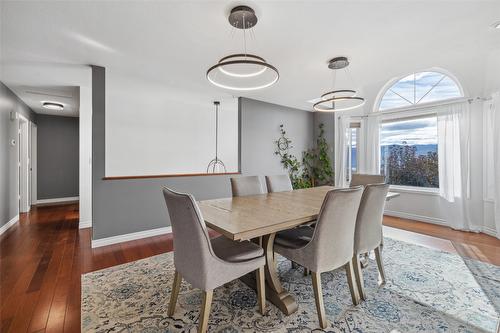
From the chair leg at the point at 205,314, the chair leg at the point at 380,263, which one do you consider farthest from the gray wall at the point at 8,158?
the chair leg at the point at 380,263

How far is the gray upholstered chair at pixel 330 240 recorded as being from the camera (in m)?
1.62

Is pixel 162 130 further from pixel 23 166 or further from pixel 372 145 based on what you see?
pixel 372 145

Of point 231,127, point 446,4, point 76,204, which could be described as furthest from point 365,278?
point 76,204

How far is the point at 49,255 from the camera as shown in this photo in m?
2.83

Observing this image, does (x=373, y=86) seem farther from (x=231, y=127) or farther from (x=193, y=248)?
(x=193, y=248)

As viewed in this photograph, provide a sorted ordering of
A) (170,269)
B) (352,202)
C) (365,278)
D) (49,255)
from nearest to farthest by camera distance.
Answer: (352,202)
(365,278)
(170,269)
(49,255)

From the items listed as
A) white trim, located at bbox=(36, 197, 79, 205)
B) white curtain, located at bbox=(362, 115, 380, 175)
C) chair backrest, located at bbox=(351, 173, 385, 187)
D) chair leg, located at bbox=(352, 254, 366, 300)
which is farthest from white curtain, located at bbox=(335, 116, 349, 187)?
white trim, located at bbox=(36, 197, 79, 205)

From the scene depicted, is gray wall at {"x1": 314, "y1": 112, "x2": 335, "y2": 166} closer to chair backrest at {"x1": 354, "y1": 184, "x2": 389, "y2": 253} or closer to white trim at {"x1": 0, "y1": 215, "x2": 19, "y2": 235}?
chair backrest at {"x1": 354, "y1": 184, "x2": 389, "y2": 253}

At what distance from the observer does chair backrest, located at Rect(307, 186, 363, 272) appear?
161cm

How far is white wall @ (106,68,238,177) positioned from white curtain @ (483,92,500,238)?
4435 mm

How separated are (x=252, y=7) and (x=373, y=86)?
3.90 metres

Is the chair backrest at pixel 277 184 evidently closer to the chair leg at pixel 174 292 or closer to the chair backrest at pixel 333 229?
the chair backrest at pixel 333 229

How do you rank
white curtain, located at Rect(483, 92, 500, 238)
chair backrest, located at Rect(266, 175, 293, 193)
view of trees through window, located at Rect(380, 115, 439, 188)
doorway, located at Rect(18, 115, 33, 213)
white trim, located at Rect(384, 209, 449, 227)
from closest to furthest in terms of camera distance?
chair backrest, located at Rect(266, 175, 293, 193) < white curtain, located at Rect(483, 92, 500, 238) < white trim, located at Rect(384, 209, 449, 227) < view of trees through window, located at Rect(380, 115, 439, 188) < doorway, located at Rect(18, 115, 33, 213)

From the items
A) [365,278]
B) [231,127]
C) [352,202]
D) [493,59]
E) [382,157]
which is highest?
[493,59]
